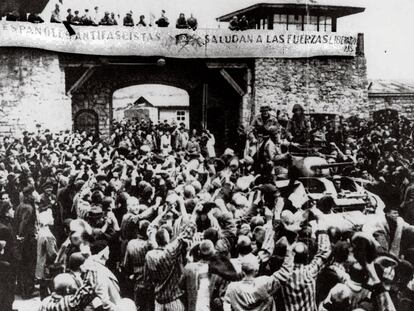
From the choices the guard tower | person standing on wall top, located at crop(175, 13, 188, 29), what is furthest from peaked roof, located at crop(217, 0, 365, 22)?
person standing on wall top, located at crop(175, 13, 188, 29)

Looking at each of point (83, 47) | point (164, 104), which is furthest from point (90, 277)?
point (164, 104)

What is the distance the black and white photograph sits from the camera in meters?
5.52

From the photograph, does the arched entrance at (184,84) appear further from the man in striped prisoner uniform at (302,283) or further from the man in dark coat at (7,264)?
the man in striped prisoner uniform at (302,283)

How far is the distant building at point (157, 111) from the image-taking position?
131 ft

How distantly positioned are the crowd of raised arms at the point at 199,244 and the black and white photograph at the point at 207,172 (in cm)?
2

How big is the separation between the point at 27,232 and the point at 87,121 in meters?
13.0

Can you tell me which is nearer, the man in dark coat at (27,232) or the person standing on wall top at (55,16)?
the man in dark coat at (27,232)

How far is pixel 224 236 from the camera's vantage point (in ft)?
20.9

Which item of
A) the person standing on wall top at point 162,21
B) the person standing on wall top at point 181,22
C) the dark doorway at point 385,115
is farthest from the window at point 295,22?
the person standing on wall top at point 162,21

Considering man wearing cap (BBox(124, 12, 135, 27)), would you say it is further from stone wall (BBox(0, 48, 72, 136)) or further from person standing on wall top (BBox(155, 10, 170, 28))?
stone wall (BBox(0, 48, 72, 136))

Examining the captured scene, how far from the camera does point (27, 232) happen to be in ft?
27.4

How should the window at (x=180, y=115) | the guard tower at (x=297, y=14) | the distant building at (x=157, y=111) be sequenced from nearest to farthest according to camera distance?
the guard tower at (x=297, y=14) < the window at (x=180, y=115) < the distant building at (x=157, y=111)

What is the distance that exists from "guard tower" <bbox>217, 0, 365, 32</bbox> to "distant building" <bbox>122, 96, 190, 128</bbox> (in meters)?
16.6

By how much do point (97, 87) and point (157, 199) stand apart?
544 inches
